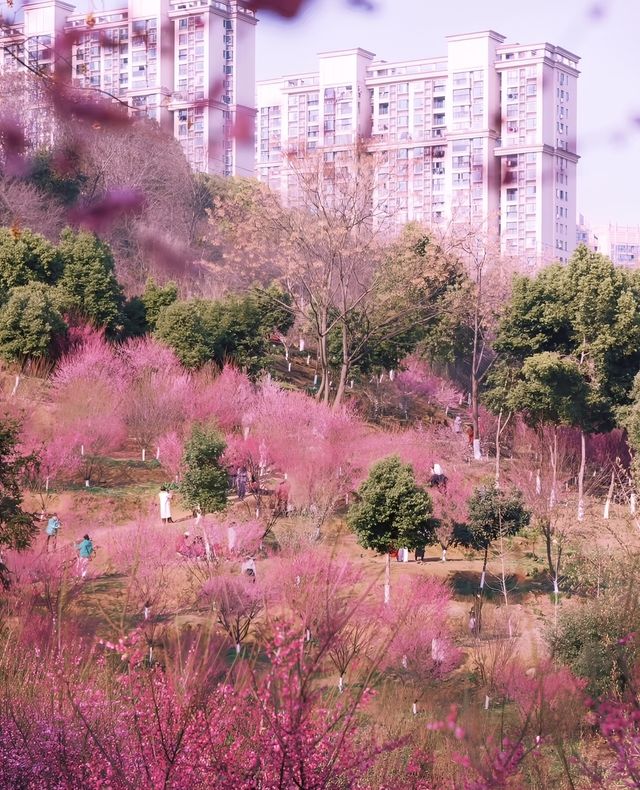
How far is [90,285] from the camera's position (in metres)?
39.6

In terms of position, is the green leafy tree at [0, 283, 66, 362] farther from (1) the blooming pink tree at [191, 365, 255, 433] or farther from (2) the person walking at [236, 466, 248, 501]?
(2) the person walking at [236, 466, 248, 501]

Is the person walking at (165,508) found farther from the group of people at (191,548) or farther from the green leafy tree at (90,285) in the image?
the green leafy tree at (90,285)

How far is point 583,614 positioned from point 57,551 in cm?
1031

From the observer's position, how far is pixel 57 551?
25812 mm

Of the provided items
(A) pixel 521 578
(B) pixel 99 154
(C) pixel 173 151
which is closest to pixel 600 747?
(A) pixel 521 578

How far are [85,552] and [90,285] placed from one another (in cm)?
1538

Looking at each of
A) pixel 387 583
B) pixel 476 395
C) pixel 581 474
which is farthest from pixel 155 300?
pixel 387 583

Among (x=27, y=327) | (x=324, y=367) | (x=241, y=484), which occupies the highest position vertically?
(x=27, y=327)

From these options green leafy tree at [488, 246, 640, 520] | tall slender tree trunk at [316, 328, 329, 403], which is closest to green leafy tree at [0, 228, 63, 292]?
tall slender tree trunk at [316, 328, 329, 403]

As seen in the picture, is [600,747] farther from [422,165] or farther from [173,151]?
[422,165]

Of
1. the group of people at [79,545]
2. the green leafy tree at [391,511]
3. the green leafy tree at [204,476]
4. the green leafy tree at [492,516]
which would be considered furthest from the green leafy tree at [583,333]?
the group of people at [79,545]

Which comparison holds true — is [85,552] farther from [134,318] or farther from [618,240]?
[618,240]

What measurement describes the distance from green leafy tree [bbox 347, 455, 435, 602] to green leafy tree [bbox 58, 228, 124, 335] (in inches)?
578

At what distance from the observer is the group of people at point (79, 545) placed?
2495 cm
